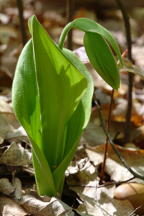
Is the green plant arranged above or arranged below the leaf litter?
above

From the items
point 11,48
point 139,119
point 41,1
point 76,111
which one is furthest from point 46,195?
point 41,1

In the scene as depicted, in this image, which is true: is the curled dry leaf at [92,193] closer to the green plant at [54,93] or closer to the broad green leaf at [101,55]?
the green plant at [54,93]

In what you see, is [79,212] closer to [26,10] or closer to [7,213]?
[7,213]

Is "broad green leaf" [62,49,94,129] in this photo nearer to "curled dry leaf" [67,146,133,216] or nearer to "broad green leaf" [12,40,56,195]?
"broad green leaf" [12,40,56,195]

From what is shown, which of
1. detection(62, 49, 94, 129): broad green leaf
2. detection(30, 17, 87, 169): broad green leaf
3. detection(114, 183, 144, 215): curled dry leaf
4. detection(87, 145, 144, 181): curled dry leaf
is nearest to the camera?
detection(30, 17, 87, 169): broad green leaf

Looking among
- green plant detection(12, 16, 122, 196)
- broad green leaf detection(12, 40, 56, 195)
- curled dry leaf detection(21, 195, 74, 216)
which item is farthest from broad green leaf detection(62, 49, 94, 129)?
curled dry leaf detection(21, 195, 74, 216)

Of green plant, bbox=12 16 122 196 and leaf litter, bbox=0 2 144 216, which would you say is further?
leaf litter, bbox=0 2 144 216

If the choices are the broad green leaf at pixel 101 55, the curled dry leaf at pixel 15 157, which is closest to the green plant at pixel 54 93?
the broad green leaf at pixel 101 55
